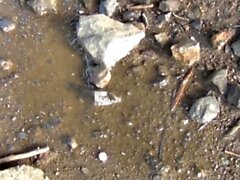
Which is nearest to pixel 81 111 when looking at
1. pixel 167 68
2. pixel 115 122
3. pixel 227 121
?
pixel 115 122

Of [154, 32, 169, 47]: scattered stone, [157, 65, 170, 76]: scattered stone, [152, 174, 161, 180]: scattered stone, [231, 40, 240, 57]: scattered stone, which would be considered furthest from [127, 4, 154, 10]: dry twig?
[152, 174, 161, 180]: scattered stone

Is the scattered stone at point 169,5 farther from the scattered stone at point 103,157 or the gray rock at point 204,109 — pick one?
the scattered stone at point 103,157

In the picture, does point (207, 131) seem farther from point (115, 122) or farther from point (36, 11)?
point (36, 11)

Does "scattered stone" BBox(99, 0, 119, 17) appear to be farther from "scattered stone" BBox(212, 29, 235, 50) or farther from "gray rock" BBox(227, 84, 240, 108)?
"gray rock" BBox(227, 84, 240, 108)

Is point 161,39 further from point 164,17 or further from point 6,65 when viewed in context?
point 6,65

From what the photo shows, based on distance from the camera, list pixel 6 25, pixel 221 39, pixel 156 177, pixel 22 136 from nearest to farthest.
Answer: pixel 156 177 → pixel 22 136 → pixel 221 39 → pixel 6 25

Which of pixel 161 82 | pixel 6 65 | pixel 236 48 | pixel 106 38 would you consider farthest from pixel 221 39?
pixel 6 65
